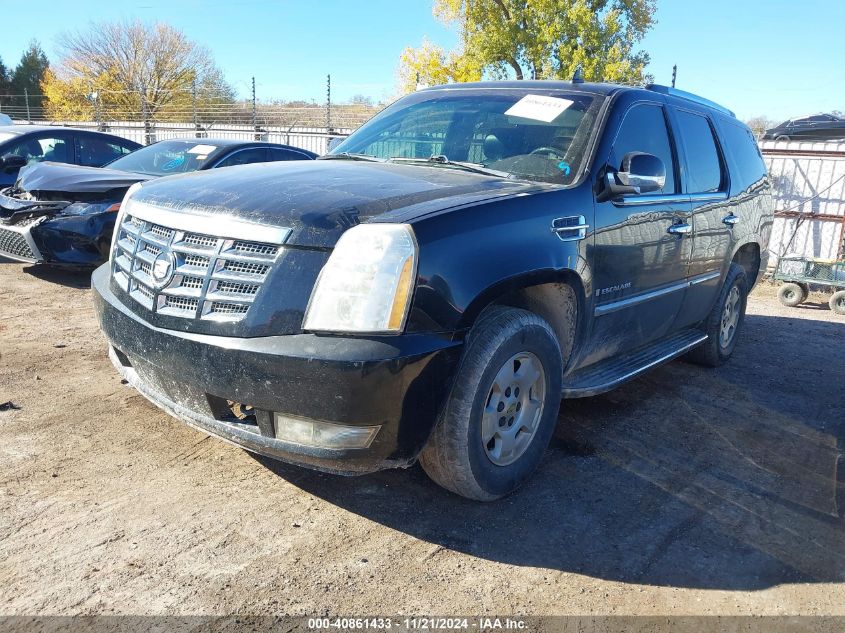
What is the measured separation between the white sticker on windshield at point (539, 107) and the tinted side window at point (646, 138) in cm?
36

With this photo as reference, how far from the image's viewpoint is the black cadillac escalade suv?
2.44 meters

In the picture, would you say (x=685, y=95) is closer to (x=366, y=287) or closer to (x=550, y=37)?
(x=366, y=287)

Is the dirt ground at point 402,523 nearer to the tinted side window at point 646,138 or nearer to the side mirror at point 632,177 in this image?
the side mirror at point 632,177

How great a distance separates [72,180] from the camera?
6.63 metres

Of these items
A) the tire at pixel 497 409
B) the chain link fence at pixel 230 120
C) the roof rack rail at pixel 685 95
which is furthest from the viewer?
the chain link fence at pixel 230 120

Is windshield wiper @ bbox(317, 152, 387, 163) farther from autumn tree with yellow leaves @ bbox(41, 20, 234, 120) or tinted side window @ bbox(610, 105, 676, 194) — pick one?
autumn tree with yellow leaves @ bbox(41, 20, 234, 120)

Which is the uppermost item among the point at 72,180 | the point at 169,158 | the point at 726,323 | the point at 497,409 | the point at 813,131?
the point at 813,131

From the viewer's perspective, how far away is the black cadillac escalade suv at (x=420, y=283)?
8.00 feet

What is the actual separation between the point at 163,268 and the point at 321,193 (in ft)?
2.34

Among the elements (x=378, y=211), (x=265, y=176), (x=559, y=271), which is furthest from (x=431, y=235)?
(x=265, y=176)

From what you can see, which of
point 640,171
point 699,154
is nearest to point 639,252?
point 640,171

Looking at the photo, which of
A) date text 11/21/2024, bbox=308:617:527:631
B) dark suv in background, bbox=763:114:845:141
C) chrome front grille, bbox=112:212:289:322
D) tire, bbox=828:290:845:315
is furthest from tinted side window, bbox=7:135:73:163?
dark suv in background, bbox=763:114:845:141

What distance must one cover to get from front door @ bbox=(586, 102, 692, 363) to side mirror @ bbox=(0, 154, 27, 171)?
7.72 metres

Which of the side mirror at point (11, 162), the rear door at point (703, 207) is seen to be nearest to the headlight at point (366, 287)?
the rear door at point (703, 207)
